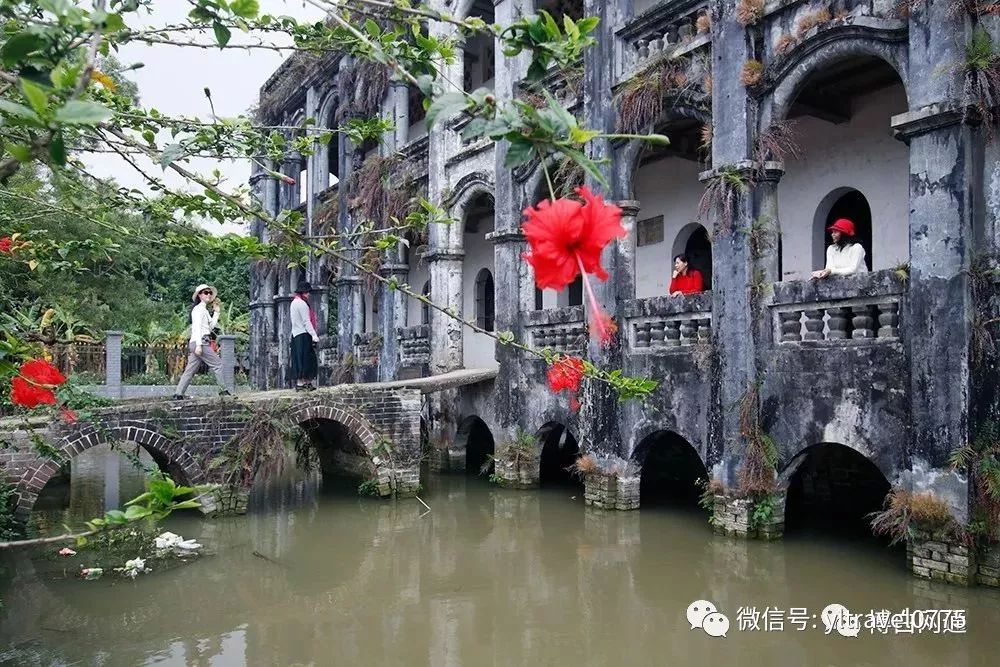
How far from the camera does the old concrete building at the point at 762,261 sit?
6602 millimetres

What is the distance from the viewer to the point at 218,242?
404 centimetres

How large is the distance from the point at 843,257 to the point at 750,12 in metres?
2.79

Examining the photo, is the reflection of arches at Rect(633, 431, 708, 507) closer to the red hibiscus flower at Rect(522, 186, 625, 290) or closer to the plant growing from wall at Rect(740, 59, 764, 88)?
the plant growing from wall at Rect(740, 59, 764, 88)

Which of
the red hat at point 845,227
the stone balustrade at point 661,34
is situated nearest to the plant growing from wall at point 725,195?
the red hat at point 845,227

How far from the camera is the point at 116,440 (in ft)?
30.0

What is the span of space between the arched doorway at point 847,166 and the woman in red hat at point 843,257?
0.93m

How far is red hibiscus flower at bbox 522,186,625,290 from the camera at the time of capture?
1893mm

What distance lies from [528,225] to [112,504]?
10790 mm

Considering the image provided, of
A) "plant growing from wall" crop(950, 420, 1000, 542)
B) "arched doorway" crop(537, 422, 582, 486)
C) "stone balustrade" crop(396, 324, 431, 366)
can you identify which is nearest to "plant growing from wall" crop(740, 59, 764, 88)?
"plant growing from wall" crop(950, 420, 1000, 542)

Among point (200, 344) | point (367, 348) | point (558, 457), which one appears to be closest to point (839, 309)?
point (558, 457)

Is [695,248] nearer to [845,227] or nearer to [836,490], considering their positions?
[836,490]

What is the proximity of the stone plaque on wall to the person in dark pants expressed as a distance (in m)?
5.21

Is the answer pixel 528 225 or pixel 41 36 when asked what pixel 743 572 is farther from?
pixel 41 36

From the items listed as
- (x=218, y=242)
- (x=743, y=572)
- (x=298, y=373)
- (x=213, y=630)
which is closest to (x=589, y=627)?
(x=743, y=572)
